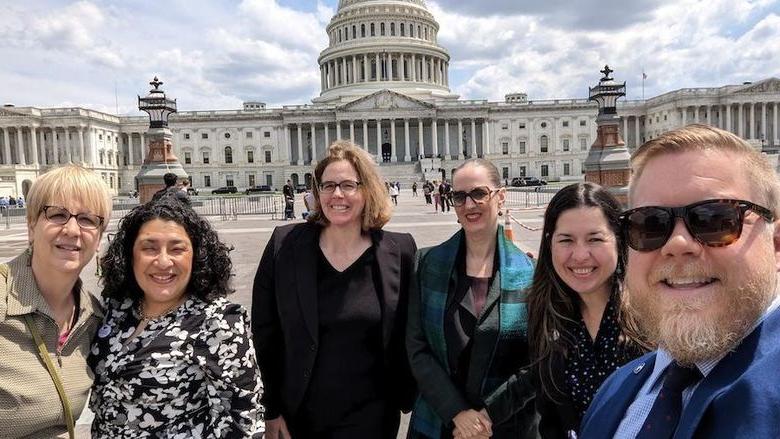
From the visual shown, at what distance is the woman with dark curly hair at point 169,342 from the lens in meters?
2.84

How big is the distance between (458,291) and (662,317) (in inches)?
73.6

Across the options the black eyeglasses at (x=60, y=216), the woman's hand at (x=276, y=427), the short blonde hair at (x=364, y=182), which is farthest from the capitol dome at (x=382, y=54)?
the black eyeglasses at (x=60, y=216)

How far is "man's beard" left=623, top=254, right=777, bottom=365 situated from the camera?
4.99ft

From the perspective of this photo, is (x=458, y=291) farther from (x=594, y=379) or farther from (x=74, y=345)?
(x=74, y=345)

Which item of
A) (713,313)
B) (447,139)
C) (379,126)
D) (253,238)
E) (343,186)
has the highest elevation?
(379,126)

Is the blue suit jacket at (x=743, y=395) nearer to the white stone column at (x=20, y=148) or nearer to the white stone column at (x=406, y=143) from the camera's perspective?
the white stone column at (x=406, y=143)

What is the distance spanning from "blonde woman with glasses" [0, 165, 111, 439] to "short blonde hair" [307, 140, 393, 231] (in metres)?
1.41

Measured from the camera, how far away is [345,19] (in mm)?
103062

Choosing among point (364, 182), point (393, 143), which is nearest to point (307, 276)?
point (364, 182)

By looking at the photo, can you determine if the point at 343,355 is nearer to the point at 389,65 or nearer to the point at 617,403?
the point at 617,403

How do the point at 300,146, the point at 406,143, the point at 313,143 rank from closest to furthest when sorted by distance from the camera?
1. the point at 406,143
2. the point at 300,146
3. the point at 313,143

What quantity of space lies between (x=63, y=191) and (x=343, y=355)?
193cm

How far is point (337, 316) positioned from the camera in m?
3.53

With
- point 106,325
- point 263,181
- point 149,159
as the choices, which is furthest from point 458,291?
point 263,181
